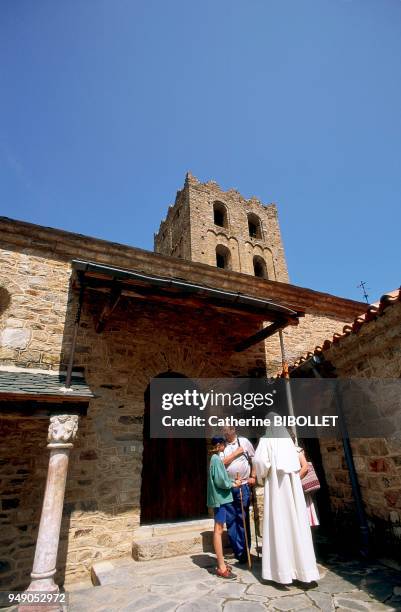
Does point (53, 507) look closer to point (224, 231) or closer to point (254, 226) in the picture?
point (224, 231)

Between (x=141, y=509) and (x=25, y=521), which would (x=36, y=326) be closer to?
(x=25, y=521)

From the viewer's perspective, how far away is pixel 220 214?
20.4 metres

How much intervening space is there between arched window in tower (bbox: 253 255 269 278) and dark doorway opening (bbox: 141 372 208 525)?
14.6m

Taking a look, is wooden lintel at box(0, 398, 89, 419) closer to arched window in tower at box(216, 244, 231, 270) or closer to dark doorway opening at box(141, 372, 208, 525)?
dark doorway opening at box(141, 372, 208, 525)

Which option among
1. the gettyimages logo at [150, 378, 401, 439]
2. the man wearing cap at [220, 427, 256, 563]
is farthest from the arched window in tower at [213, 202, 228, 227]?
the man wearing cap at [220, 427, 256, 563]

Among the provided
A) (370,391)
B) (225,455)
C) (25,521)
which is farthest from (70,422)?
(370,391)

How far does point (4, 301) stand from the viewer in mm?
5203

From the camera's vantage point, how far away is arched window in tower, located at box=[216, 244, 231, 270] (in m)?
18.2

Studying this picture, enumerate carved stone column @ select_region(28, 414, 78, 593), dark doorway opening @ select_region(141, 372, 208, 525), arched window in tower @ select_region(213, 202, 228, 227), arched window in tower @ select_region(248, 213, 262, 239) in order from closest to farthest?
carved stone column @ select_region(28, 414, 78, 593)
dark doorway opening @ select_region(141, 372, 208, 525)
arched window in tower @ select_region(213, 202, 228, 227)
arched window in tower @ select_region(248, 213, 262, 239)

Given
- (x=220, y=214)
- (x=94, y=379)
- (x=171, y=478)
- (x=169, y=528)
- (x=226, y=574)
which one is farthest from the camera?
(x=220, y=214)

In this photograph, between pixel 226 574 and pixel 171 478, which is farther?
pixel 171 478

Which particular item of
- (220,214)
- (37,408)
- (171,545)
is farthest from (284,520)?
(220,214)

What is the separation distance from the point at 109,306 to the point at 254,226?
59.1 feet

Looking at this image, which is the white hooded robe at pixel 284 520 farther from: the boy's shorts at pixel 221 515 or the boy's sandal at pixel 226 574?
the boy's shorts at pixel 221 515
